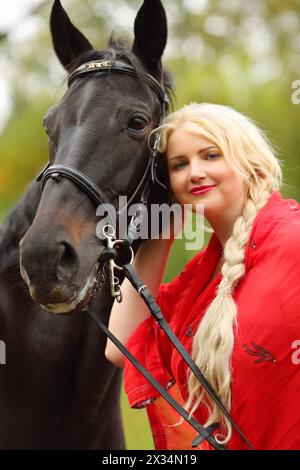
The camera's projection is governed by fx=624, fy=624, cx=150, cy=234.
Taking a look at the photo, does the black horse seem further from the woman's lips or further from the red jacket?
the red jacket

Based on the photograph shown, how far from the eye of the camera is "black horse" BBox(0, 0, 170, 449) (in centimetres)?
201

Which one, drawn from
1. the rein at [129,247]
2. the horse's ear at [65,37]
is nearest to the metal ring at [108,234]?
the rein at [129,247]

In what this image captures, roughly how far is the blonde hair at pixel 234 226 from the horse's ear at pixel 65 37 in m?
0.54

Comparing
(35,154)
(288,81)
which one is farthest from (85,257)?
(35,154)

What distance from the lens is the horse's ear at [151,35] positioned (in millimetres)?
2512

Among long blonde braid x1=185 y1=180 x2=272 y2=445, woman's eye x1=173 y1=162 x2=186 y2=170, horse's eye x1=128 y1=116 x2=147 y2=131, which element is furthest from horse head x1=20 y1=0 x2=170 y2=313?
long blonde braid x1=185 y1=180 x2=272 y2=445

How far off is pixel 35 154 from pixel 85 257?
1221 cm

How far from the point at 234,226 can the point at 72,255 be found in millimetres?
613

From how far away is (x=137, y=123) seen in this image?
232 centimetres

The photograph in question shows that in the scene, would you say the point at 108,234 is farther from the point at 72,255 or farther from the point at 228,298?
the point at 228,298

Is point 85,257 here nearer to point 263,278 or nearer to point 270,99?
point 263,278

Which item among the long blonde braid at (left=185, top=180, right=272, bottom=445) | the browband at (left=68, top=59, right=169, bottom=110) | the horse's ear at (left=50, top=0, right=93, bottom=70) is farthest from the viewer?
the horse's ear at (left=50, top=0, right=93, bottom=70)

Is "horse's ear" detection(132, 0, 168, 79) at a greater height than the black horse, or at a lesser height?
greater

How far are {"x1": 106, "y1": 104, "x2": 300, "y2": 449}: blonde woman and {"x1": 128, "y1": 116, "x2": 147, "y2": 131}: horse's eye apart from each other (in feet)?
0.33
